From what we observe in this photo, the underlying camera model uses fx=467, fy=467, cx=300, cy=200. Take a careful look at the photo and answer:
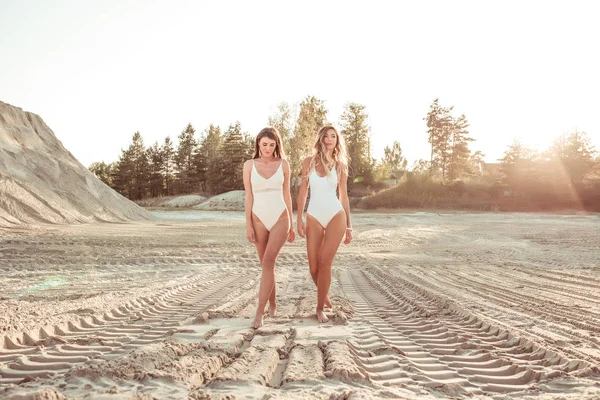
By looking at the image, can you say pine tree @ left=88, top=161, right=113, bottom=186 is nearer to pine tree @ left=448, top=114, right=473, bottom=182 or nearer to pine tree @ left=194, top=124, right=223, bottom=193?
pine tree @ left=194, top=124, right=223, bottom=193

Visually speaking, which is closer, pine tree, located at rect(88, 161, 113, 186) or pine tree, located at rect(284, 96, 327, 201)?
pine tree, located at rect(284, 96, 327, 201)

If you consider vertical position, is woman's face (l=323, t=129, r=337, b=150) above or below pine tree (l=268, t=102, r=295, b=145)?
below

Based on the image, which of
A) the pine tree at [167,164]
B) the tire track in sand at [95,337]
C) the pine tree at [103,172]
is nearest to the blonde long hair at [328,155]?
the tire track in sand at [95,337]

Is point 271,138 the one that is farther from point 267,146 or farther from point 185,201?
point 185,201

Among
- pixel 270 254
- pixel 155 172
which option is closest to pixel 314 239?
pixel 270 254

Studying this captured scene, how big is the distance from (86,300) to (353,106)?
54197 mm

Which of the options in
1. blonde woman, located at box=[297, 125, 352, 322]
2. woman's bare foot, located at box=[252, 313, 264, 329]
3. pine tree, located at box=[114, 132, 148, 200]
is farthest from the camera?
pine tree, located at box=[114, 132, 148, 200]

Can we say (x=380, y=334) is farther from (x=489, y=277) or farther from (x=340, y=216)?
(x=489, y=277)

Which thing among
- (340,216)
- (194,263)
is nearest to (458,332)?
(340,216)

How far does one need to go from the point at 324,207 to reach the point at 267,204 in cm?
62

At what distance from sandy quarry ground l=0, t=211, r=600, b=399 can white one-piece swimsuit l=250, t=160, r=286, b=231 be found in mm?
1084

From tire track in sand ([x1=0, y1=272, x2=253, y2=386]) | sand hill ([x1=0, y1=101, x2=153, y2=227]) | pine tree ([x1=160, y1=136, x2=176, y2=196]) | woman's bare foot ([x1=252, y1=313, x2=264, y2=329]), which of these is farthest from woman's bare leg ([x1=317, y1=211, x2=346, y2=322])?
pine tree ([x1=160, y1=136, x2=176, y2=196])

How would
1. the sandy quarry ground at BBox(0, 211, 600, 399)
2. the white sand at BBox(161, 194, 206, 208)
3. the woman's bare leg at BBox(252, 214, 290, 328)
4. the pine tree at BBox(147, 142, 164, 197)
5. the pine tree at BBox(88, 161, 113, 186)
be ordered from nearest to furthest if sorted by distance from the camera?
the sandy quarry ground at BBox(0, 211, 600, 399) < the woman's bare leg at BBox(252, 214, 290, 328) < the white sand at BBox(161, 194, 206, 208) < the pine tree at BBox(147, 142, 164, 197) < the pine tree at BBox(88, 161, 113, 186)

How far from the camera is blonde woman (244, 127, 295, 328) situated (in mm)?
4727
